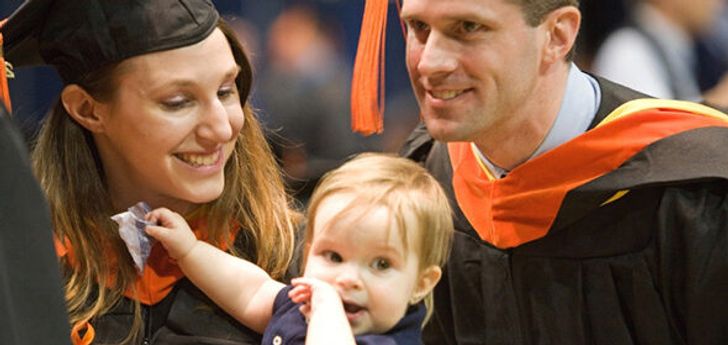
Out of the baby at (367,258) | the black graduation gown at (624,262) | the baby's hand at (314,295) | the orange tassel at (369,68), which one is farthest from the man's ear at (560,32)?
the baby's hand at (314,295)

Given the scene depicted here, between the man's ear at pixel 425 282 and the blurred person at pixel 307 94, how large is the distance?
2094 millimetres

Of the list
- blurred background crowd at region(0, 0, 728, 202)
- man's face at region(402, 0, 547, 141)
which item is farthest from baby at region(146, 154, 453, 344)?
blurred background crowd at region(0, 0, 728, 202)

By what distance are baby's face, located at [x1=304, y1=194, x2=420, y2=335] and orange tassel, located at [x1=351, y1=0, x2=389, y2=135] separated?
0.65 m

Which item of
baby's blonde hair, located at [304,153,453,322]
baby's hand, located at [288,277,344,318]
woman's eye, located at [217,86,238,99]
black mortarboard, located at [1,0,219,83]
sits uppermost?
black mortarboard, located at [1,0,219,83]

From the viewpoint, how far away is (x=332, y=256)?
1.91 meters

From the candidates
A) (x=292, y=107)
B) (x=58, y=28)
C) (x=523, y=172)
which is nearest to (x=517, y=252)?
(x=523, y=172)

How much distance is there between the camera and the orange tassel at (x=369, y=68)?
2.46m

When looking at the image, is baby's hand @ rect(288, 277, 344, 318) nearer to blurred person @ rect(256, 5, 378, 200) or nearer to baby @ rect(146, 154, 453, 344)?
baby @ rect(146, 154, 453, 344)

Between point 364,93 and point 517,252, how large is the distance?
0.47 meters

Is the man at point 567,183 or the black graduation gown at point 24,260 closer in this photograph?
the black graduation gown at point 24,260

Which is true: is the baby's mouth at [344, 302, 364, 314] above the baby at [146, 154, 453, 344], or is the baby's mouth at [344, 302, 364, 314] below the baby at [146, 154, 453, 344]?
below

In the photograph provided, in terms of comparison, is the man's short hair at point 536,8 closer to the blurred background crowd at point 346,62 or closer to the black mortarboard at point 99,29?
the black mortarboard at point 99,29

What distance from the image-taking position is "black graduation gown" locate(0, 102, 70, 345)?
1227mm

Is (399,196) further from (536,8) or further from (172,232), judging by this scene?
(536,8)
